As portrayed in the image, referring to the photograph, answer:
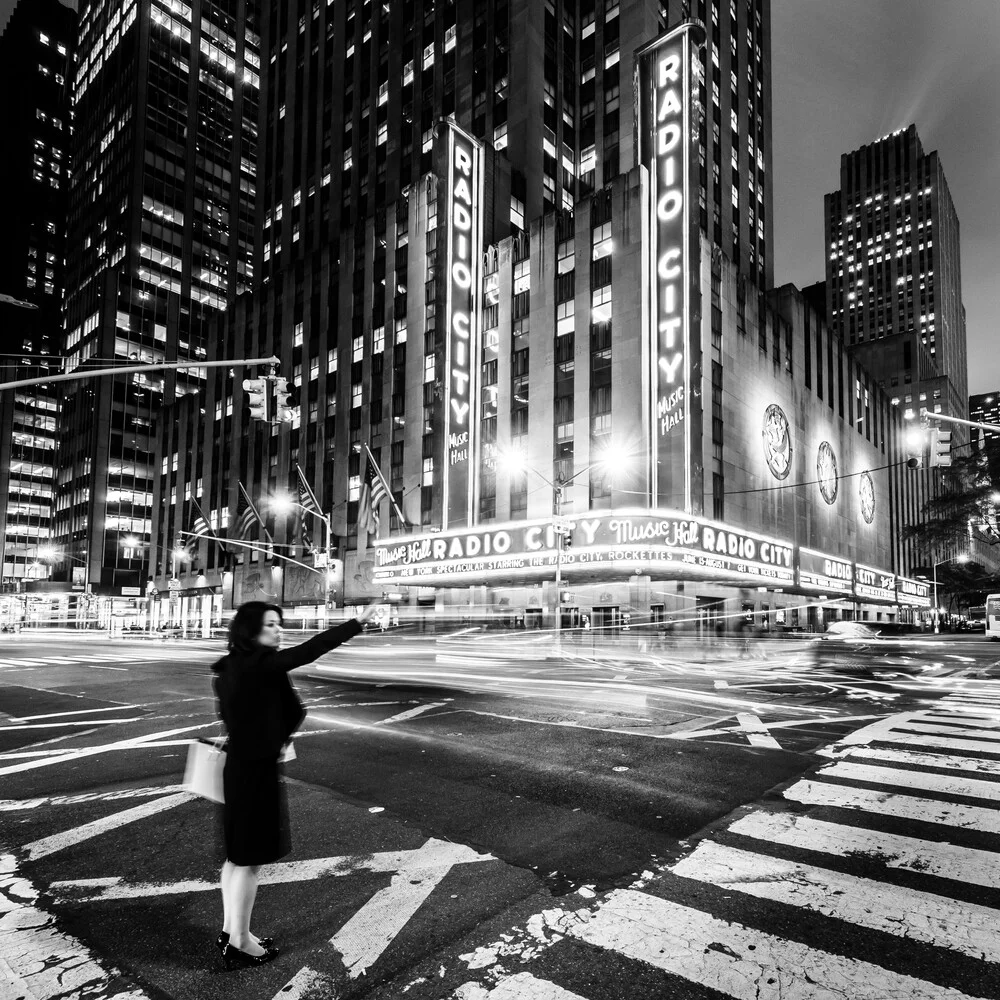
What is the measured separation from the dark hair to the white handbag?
0.60 metres

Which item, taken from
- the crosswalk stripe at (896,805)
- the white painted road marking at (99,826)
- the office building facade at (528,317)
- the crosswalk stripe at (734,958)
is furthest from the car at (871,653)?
the white painted road marking at (99,826)

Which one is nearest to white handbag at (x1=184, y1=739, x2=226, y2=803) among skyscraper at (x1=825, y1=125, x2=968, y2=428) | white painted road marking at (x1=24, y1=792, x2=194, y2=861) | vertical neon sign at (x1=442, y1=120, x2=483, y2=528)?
white painted road marking at (x1=24, y1=792, x2=194, y2=861)

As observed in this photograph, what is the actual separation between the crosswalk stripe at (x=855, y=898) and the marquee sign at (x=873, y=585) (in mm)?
60006

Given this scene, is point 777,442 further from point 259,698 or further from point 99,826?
point 259,698

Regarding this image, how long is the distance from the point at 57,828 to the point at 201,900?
8.65ft

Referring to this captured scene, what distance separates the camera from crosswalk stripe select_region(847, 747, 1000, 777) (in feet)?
28.6

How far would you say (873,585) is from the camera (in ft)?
211

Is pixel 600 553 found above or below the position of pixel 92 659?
above

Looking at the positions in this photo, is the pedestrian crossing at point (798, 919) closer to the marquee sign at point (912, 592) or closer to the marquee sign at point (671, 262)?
the marquee sign at point (671, 262)


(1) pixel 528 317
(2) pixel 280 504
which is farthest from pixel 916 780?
(2) pixel 280 504

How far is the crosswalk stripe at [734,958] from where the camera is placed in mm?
3746

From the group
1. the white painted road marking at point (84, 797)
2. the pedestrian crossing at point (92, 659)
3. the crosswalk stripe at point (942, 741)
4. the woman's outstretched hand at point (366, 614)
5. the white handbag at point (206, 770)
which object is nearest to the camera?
the white handbag at point (206, 770)

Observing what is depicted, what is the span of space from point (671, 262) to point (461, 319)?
1470cm

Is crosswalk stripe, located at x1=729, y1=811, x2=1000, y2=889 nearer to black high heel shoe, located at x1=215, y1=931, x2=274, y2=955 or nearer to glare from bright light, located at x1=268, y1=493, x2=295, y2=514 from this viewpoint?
black high heel shoe, located at x1=215, y1=931, x2=274, y2=955
